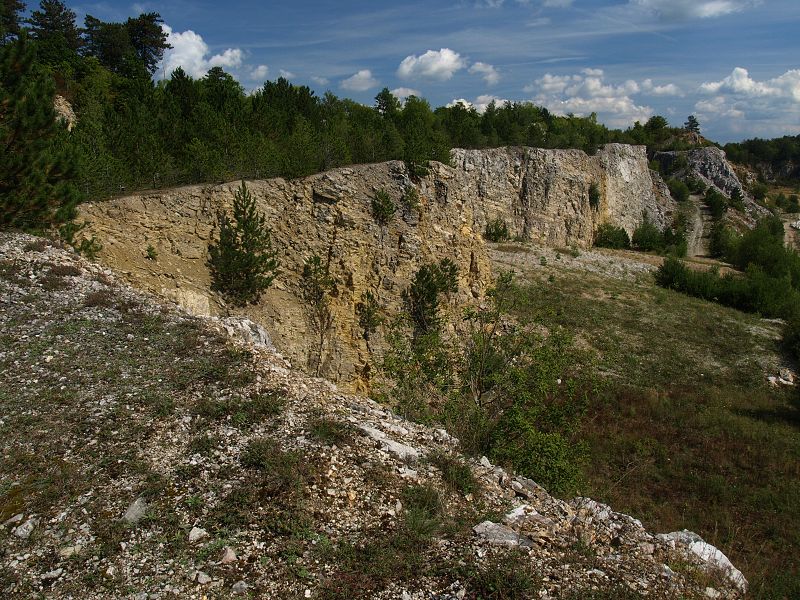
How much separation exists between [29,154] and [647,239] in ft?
191

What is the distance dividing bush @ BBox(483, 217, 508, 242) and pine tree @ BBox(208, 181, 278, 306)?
29.7 metres

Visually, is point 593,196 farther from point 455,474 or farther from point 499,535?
point 499,535

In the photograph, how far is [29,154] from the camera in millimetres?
12758

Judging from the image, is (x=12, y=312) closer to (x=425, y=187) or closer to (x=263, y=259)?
(x=263, y=259)

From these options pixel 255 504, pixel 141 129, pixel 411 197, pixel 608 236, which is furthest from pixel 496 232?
pixel 255 504

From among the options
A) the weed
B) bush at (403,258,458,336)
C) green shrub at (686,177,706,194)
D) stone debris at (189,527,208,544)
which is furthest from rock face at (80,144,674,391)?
green shrub at (686,177,706,194)

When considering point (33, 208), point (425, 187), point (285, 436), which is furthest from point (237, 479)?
point (425, 187)

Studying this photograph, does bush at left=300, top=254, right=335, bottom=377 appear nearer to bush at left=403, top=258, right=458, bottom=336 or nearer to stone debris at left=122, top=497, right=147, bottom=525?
bush at left=403, top=258, right=458, bottom=336

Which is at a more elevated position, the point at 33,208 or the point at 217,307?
the point at 33,208

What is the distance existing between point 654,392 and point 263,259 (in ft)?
65.0

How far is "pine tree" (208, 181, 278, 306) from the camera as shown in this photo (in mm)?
17219

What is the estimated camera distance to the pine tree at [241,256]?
678 inches

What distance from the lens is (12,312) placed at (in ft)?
33.2

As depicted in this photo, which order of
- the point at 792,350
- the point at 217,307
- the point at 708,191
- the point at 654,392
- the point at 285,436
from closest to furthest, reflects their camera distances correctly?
the point at 285,436 < the point at 217,307 < the point at 654,392 < the point at 792,350 < the point at 708,191
